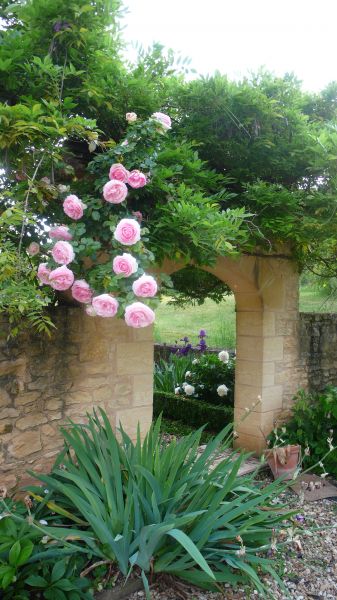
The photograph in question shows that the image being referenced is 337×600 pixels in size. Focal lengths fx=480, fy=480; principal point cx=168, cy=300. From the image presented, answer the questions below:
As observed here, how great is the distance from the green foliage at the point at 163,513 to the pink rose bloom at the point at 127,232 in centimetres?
123

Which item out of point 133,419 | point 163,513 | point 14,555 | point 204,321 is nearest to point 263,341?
point 133,419

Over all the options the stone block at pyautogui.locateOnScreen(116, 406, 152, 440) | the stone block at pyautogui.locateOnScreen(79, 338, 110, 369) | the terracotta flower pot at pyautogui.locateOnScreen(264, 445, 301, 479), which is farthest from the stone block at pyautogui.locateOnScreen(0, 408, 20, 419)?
the terracotta flower pot at pyautogui.locateOnScreen(264, 445, 301, 479)

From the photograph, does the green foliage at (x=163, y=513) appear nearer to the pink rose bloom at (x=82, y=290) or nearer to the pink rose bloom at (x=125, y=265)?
the pink rose bloom at (x=82, y=290)

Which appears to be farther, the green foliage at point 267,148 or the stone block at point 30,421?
the green foliage at point 267,148

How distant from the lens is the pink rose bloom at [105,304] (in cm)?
257

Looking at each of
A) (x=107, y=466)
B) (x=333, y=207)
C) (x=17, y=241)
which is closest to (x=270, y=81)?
(x=333, y=207)

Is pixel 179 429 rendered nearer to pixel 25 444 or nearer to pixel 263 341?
pixel 263 341

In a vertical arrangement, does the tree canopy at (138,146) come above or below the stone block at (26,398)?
above

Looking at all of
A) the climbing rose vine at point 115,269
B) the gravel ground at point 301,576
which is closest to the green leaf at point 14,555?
the gravel ground at point 301,576

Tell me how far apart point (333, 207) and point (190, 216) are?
1.61m

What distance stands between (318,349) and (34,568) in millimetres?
4101

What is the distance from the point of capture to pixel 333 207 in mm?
4008

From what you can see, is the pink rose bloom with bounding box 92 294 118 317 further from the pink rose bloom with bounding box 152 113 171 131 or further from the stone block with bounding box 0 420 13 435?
the pink rose bloom with bounding box 152 113 171 131

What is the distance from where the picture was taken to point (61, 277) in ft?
8.75
